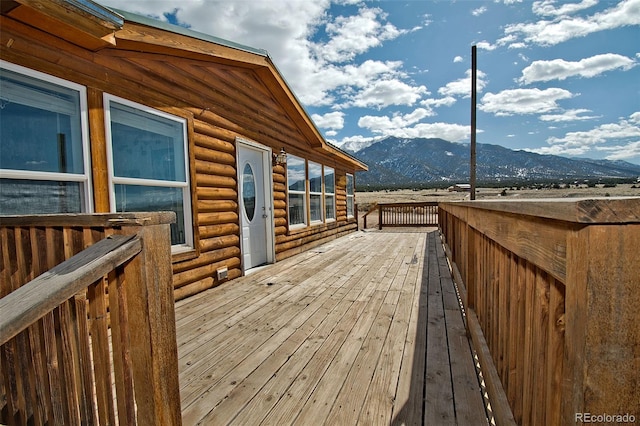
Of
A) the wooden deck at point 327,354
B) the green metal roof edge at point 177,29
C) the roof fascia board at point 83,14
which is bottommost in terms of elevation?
the wooden deck at point 327,354

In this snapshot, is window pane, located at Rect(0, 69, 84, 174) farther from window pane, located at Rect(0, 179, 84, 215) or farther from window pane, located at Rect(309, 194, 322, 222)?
window pane, located at Rect(309, 194, 322, 222)

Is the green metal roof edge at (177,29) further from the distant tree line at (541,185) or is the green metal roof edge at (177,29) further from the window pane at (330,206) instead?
the distant tree line at (541,185)

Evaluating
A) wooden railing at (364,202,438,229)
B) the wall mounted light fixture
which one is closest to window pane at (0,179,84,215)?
the wall mounted light fixture

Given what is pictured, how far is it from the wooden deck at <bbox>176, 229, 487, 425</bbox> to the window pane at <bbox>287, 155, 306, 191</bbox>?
8.42ft

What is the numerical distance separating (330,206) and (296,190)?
90.4 inches

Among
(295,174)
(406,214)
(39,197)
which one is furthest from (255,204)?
(406,214)

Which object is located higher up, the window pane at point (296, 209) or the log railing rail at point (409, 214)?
Answer: the window pane at point (296, 209)

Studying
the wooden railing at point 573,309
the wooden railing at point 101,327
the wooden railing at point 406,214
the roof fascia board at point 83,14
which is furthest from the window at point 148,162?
the wooden railing at point 406,214

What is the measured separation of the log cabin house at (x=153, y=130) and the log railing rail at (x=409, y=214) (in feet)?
21.3

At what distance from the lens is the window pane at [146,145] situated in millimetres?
2852

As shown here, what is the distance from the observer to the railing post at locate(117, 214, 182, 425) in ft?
3.56

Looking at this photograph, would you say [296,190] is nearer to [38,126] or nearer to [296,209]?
[296,209]

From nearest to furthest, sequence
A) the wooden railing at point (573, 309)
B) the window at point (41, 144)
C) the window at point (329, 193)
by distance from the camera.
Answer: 1. the wooden railing at point (573, 309)
2. the window at point (41, 144)
3. the window at point (329, 193)

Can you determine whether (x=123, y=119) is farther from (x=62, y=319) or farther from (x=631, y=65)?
(x=631, y=65)
